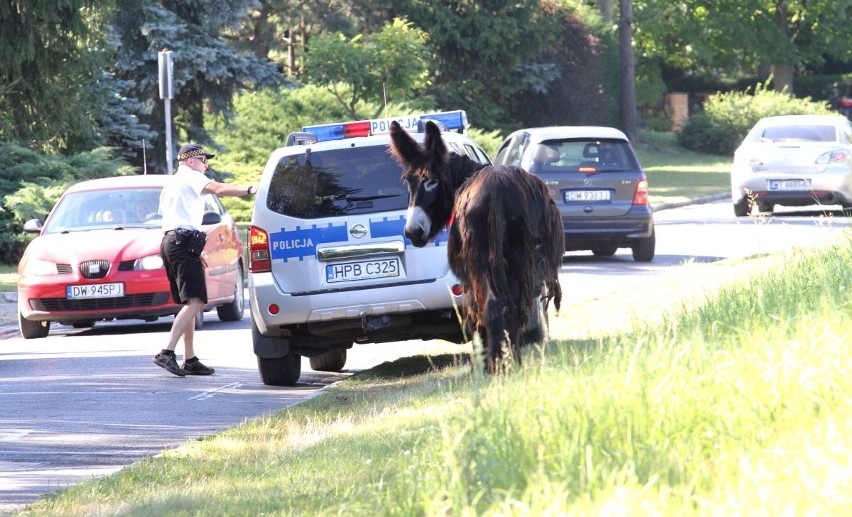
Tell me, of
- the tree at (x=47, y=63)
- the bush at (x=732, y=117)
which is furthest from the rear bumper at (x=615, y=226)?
the bush at (x=732, y=117)

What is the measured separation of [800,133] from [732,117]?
38396 mm

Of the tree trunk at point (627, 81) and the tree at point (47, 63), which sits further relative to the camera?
the tree trunk at point (627, 81)

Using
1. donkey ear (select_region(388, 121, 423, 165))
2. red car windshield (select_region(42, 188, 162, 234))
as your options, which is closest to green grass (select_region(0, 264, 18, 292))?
red car windshield (select_region(42, 188, 162, 234))

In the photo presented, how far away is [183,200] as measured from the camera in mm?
14016

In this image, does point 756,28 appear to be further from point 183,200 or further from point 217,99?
point 183,200

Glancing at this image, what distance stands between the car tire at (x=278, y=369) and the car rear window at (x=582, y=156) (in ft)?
33.1

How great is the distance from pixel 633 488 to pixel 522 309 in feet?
16.2

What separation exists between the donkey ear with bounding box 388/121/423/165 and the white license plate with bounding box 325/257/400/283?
1762 millimetres

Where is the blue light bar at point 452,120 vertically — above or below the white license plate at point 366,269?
above

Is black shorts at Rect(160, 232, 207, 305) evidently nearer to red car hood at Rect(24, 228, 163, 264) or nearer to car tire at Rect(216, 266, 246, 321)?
red car hood at Rect(24, 228, 163, 264)

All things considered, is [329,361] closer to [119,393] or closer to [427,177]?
[119,393]

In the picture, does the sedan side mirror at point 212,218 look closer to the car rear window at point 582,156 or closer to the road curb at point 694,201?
the car rear window at point 582,156

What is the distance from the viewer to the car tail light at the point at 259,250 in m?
12.6

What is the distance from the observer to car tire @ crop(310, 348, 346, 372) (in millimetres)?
14330
